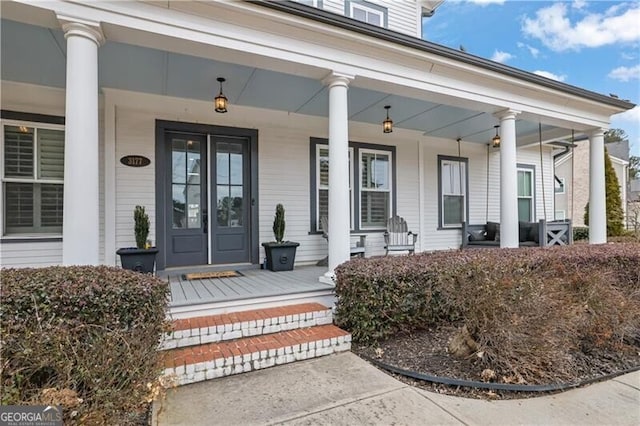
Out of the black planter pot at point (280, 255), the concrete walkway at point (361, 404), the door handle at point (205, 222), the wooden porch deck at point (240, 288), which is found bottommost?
the concrete walkway at point (361, 404)

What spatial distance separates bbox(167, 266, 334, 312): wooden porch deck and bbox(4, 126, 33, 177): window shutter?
7.86 ft

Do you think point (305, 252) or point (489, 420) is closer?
point (489, 420)

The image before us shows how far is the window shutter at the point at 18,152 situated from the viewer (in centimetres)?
444

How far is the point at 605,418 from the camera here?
2217 millimetres

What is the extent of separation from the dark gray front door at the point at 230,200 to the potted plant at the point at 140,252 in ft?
3.41

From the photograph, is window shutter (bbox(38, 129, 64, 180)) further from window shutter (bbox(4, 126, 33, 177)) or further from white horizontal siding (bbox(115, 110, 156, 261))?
white horizontal siding (bbox(115, 110, 156, 261))

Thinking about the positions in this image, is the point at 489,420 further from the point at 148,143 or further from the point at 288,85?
the point at 148,143

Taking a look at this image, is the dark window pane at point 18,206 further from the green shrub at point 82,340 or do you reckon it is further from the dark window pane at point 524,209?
the dark window pane at point 524,209

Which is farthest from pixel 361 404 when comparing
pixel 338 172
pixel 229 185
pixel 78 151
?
pixel 229 185

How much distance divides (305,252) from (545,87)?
4.92 m

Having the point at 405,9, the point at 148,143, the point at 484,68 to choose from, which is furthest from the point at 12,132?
the point at 405,9

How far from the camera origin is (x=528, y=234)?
741 cm

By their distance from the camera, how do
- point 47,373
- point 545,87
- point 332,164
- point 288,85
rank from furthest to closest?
point 545,87 → point 288,85 → point 332,164 → point 47,373

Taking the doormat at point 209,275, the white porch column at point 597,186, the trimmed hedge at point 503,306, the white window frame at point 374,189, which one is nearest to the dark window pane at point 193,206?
the doormat at point 209,275
